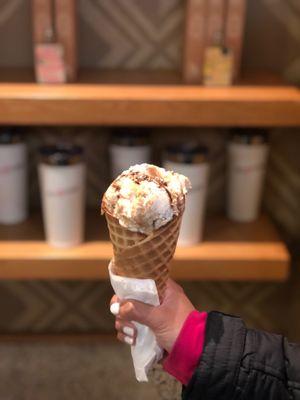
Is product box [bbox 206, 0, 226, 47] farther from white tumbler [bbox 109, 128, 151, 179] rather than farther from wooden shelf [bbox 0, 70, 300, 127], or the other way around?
white tumbler [bbox 109, 128, 151, 179]

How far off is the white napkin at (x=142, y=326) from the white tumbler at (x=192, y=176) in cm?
61

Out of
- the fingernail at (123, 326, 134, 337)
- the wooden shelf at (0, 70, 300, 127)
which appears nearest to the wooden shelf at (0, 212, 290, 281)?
the wooden shelf at (0, 70, 300, 127)

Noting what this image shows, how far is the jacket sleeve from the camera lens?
913 millimetres

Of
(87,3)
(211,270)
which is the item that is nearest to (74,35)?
(87,3)

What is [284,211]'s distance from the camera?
1.85m

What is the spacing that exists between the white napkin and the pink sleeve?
0.13ft

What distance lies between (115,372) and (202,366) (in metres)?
0.95

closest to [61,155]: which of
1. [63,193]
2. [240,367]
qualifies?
[63,193]

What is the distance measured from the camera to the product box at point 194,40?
149 centimetres

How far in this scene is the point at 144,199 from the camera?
87 cm

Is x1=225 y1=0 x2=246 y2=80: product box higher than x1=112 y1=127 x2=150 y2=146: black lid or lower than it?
higher

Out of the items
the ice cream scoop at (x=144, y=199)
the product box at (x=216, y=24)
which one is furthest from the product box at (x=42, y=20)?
the ice cream scoop at (x=144, y=199)

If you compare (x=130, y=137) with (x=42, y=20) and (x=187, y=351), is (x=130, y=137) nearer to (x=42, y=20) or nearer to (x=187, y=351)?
(x=42, y=20)

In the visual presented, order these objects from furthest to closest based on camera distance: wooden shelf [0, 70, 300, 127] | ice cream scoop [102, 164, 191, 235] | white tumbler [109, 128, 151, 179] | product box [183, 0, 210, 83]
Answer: white tumbler [109, 128, 151, 179], product box [183, 0, 210, 83], wooden shelf [0, 70, 300, 127], ice cream scoop [102, 164, 191, 235]
